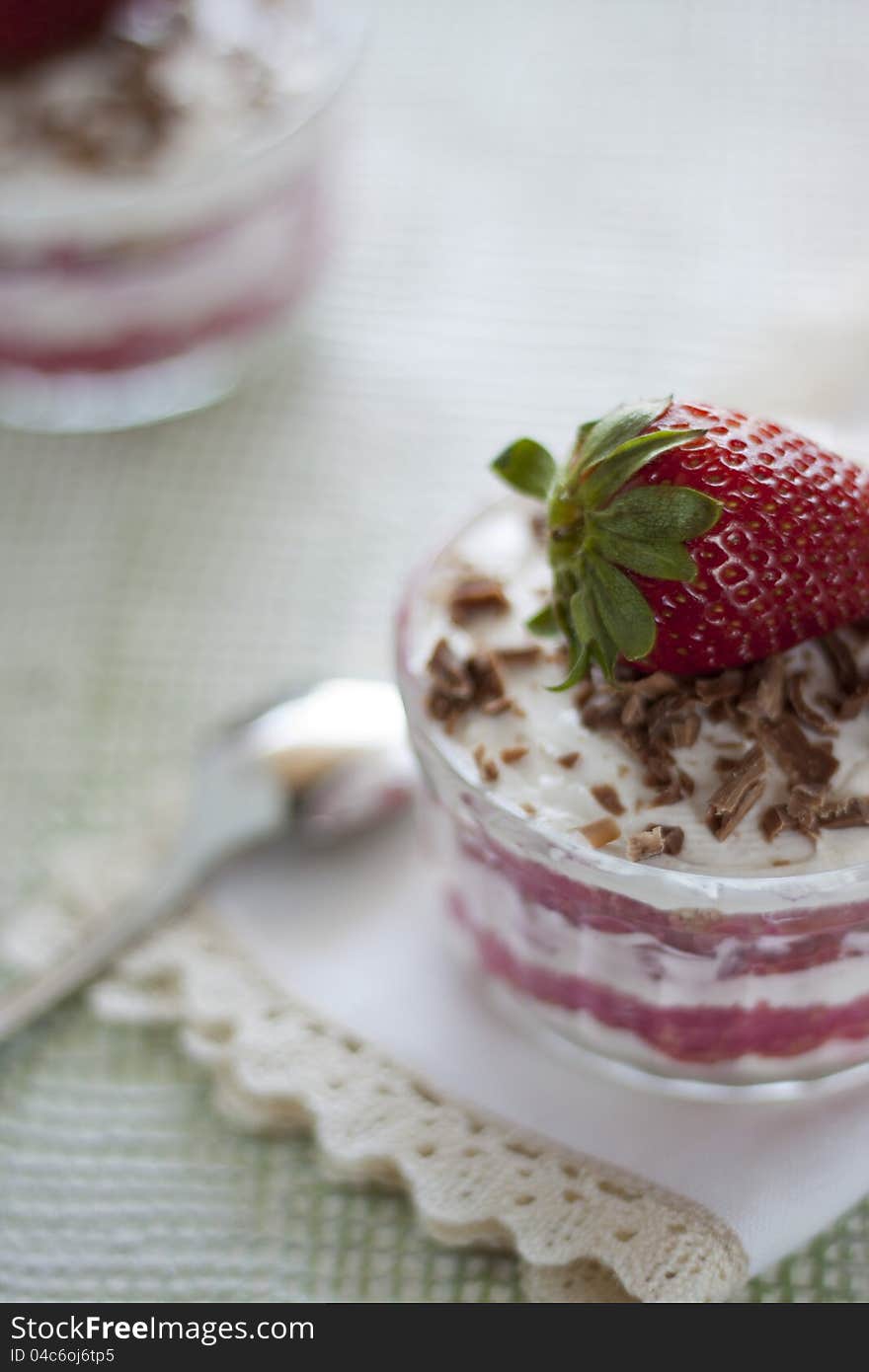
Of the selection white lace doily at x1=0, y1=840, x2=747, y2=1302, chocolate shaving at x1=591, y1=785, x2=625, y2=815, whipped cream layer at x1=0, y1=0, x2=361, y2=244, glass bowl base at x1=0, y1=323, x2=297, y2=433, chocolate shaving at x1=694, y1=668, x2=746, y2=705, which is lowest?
white lace doily at x1=0, y1=840, x2=747, y2=1302

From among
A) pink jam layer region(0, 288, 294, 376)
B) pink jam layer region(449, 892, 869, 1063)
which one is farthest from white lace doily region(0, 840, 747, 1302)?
pink jam layer region(0, 288, 294, 376)

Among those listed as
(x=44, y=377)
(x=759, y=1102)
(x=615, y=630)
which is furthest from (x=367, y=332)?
(x=759, y=1102)

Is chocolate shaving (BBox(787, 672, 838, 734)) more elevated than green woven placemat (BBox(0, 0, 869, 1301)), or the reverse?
chocolate shaving (BBox(787, 672, 838, 734))

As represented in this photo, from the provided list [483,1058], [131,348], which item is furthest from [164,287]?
[483,1058]

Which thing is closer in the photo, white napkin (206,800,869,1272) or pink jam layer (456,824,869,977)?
pink jam layer (456,824,869,977)

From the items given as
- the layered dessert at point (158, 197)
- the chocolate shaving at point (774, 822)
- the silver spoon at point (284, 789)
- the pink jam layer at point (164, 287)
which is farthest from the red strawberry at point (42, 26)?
the chocolate shaving at point (774, 822)

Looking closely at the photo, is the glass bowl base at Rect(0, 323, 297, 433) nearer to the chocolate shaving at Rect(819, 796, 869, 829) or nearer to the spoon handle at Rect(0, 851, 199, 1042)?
the spoon handle at Rect(0, 851, 199, 1042)
